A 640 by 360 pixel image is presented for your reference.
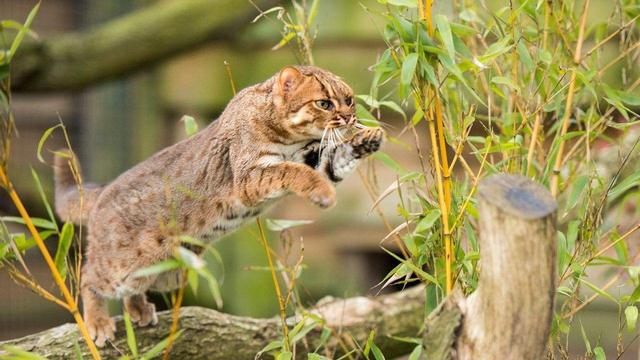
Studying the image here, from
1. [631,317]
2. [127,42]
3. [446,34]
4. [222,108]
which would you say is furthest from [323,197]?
[222,108]

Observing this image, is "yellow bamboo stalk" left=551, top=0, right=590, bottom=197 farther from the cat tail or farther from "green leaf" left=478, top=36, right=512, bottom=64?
the cat tail

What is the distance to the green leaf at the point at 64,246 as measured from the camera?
2.07 meters

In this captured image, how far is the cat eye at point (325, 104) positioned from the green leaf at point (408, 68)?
492 millimetres

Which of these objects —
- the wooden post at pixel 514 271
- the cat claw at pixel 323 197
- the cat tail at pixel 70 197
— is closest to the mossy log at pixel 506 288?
the wooden post at pixel 514 271

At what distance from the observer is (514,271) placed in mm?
1820

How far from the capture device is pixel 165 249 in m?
2.74

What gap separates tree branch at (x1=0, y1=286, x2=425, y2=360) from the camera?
8.65 ft

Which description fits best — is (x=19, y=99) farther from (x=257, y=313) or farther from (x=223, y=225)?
(x=223, y=225)

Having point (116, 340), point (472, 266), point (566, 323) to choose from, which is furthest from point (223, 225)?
point (566, 323)

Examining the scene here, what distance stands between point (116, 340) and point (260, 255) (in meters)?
1.83

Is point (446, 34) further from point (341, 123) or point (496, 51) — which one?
point (341, 123)

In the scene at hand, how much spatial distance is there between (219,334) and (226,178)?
45 cm

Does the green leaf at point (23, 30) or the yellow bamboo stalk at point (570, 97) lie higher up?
the green leaf at point (23, 30)

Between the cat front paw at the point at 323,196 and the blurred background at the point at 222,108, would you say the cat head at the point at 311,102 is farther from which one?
the blurred background at the point at 222,108
